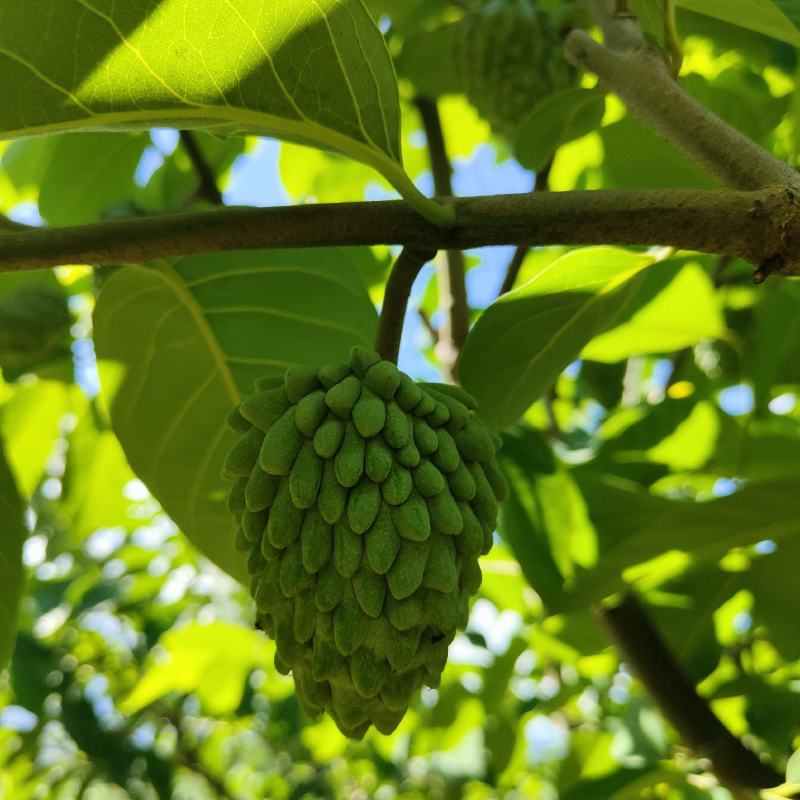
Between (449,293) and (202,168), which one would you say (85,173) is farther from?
(449,293)

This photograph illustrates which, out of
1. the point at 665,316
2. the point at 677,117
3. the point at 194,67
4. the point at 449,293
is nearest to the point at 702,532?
the point at 665,316

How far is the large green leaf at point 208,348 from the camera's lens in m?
1.38

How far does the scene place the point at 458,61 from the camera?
83.5 inches

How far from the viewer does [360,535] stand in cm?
97

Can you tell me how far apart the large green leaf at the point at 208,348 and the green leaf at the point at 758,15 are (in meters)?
0.60

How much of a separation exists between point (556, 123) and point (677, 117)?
1.99 ft

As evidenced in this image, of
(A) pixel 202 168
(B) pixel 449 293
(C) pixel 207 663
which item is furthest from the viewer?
(C) pixel 207 663

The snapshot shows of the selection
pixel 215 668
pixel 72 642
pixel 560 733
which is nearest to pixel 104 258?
pixel 215 668

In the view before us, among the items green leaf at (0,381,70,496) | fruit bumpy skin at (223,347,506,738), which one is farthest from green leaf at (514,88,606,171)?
green leaf at (0,381,70,496)

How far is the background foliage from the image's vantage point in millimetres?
1356

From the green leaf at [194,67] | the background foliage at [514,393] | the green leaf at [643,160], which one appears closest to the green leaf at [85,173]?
the background foliage at [514,393]

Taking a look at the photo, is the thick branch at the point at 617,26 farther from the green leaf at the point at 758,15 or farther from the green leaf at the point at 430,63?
the green leaf at the point at 430,63

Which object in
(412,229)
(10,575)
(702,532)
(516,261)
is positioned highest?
(516,261)

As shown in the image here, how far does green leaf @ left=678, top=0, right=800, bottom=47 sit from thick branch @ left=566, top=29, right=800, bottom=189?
0.13m
